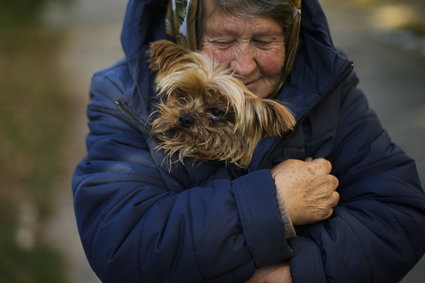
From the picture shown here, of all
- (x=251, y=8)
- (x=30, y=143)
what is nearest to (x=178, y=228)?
(x=251, y=8)

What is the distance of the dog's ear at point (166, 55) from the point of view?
2.60 metres

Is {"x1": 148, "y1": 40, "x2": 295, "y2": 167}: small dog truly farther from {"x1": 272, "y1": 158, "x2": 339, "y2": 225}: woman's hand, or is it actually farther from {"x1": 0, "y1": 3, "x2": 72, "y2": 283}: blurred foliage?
{"x1": 0, "y1": 3, "x2": 72, "y2": 283}: blurred foliage

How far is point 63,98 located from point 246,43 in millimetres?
4849

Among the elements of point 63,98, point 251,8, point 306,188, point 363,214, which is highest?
point 251,8

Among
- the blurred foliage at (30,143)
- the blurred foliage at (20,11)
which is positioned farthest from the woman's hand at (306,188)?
the blurred foliage at (20,11)

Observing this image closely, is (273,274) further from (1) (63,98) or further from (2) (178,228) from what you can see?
(1) (63,98)

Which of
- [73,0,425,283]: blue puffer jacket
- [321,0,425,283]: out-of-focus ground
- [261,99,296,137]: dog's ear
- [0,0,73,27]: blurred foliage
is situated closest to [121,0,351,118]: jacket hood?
[73,0,425,283]: blue puffer jacket

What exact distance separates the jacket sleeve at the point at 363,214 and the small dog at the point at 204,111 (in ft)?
1.07

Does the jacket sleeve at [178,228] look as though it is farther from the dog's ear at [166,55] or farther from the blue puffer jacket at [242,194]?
the dog's ear at [166,55]

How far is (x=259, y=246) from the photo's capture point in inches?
90.6

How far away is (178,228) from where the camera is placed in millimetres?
2301

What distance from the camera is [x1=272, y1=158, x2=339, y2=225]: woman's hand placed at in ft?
7.88

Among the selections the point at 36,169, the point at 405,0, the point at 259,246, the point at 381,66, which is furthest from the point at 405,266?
the point at 405,0

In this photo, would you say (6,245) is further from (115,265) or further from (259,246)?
(259,246)
